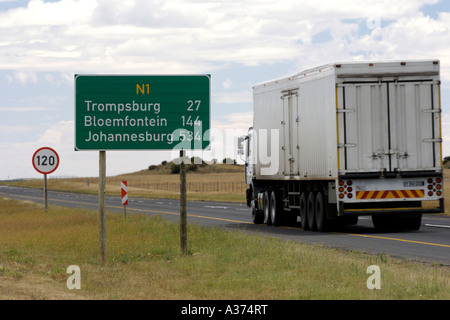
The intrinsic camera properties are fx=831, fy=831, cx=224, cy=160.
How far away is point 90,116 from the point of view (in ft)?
54.8

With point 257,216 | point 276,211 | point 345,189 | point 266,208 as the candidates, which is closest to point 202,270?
point 345,189

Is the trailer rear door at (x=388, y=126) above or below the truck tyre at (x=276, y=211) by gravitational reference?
above

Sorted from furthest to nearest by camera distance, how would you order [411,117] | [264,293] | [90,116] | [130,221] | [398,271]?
[130,221]
[411,117]
[90,116]
[398,271]
[264,293]

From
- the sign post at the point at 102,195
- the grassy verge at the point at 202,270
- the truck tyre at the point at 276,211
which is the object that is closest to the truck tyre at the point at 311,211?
the truck tyre at the point at 276,211

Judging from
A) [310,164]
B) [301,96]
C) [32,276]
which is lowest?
[32,276]

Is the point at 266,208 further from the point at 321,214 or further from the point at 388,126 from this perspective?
the point at 388,126

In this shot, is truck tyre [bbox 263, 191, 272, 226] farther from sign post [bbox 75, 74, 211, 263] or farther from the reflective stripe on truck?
sign post [bbox 75, 74, 211, 263]

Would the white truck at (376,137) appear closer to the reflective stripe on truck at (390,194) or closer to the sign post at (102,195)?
the reflective stripe on truck at (390,194)

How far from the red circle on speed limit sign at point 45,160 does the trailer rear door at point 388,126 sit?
12282mm

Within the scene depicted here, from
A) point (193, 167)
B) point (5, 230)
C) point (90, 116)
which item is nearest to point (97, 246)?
point (90, 116)

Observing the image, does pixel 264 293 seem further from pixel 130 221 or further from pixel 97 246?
pixel 130 221

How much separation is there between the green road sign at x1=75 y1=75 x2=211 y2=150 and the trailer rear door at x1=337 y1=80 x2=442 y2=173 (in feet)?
19.8

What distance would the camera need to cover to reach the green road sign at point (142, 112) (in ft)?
54.7
